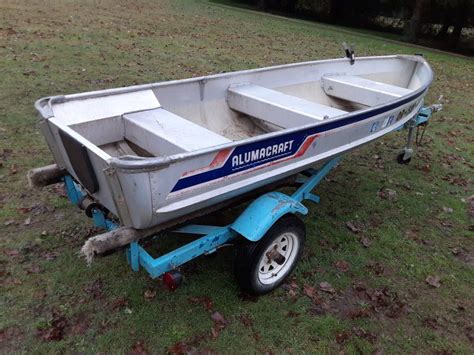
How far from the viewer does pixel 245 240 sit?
3.19 meters

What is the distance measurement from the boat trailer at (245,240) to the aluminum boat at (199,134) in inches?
6.4

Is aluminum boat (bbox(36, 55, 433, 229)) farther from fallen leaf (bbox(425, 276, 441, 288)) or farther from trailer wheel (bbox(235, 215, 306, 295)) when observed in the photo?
fallen leaf (bbox(425, 276, 441, 288))

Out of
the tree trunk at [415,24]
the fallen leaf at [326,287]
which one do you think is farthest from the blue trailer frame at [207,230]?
the tree trunk at [415,24]

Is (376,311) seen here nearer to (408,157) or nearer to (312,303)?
(312,303)

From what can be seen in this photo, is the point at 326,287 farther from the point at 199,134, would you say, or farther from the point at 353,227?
the point at 199,134

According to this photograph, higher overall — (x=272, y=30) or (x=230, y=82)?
(x=230, y=82)

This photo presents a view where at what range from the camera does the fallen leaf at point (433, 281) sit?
380 cm

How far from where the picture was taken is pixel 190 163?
264 cm

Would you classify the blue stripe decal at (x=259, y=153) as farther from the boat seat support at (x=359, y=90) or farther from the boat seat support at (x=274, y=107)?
the boat seat support at (x=359, y=90)

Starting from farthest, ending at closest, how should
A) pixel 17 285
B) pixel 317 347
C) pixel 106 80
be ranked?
pixel 106 80
pixel 17 285
pixel 317 347

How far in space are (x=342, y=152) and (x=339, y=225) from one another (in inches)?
39.9

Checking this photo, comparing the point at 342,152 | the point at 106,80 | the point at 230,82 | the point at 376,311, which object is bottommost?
the point at 376,311

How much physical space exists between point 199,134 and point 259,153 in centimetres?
62

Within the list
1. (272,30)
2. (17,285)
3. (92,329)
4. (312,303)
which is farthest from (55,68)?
(272,30)
